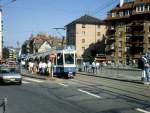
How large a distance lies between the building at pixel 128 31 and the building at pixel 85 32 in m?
11.7

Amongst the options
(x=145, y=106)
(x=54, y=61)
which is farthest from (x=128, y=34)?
(x=145, y=106)

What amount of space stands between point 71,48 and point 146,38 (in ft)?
218

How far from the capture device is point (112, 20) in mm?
118188

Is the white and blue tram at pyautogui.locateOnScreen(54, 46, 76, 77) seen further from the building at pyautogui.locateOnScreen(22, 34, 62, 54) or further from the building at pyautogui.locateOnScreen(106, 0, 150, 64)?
the building at pyautogui.locateOnScreen(22, 34, 62, 54)

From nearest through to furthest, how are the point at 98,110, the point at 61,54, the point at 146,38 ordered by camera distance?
1. the point at 98,110
2. the point at 61,54
3. the point at 146,38

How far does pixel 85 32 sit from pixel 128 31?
65.4ft

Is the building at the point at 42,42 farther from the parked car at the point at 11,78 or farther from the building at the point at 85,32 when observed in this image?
the parked car at the point at 11,78

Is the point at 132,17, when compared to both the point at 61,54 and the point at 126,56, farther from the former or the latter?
the point at 61,54

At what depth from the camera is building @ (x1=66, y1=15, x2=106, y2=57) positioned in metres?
129

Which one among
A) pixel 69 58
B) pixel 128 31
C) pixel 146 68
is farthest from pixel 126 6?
pixel 146 68

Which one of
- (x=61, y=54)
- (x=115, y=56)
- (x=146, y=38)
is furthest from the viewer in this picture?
(x=115, y=56)

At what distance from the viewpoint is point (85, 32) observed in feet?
429

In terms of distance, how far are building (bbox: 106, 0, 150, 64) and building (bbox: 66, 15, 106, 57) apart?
11712 millimetres

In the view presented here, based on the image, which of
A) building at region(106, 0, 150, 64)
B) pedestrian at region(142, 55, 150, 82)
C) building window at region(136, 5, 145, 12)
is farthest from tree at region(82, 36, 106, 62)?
pedestrian at region(142, 55, 150, 82)
